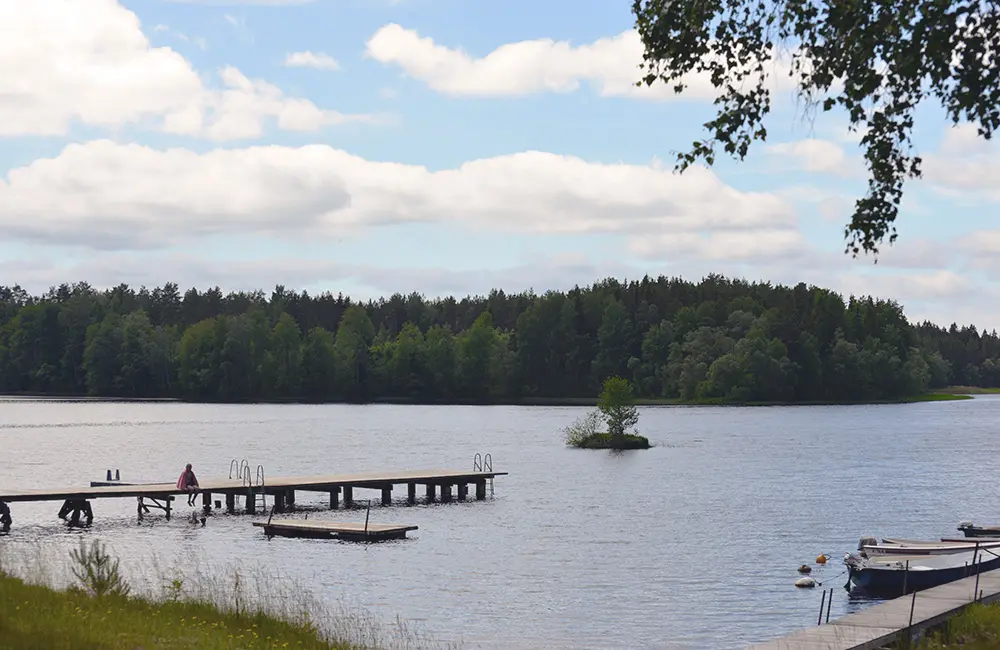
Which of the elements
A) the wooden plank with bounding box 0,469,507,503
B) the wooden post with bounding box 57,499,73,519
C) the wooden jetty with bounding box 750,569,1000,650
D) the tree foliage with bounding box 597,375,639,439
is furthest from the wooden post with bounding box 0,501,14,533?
the tree foliage with bounding box 597,375,639,439

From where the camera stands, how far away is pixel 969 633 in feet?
68.4

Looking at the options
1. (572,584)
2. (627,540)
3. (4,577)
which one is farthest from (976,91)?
(627,540)

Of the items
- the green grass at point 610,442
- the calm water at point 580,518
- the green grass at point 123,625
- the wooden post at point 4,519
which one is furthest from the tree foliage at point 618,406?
the green grass at point 123,625

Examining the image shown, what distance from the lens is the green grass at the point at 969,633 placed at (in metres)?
19.4

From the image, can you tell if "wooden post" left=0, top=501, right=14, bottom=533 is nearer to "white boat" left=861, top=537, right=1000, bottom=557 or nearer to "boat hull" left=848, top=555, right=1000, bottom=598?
"boat hull" left=848, top=555, right=1000, bottom=598

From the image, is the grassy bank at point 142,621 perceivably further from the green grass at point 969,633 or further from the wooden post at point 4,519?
the wooden post at point 4,519

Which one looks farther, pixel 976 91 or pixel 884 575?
pixel 884 575

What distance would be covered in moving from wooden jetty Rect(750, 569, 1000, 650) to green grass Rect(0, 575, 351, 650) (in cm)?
763

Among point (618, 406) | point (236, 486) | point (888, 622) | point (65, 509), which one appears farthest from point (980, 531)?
point (618, 406)

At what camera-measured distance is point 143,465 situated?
3300 inches

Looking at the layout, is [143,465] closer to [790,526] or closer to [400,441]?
[400,441]

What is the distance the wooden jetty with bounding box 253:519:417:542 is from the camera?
45250 mm

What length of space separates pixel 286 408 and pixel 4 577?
163 meters

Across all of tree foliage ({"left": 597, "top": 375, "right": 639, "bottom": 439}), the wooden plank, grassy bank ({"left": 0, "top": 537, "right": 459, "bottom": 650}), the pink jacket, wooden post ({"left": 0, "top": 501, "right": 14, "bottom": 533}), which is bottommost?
wooden post ({"left": 0, "top": 501, "right": 14, "bottom": 533})
